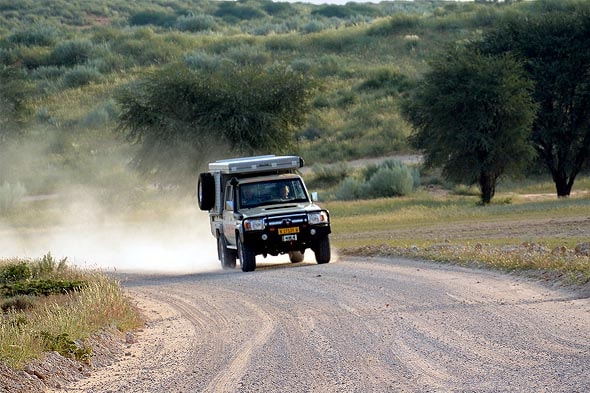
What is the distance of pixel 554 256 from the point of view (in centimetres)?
1955

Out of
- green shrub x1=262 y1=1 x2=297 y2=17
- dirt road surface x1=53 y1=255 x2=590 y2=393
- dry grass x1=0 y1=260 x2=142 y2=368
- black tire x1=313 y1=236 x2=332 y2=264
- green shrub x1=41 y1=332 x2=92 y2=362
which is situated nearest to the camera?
dirt road surface x1=53 y1=255 x2=590 y2=393

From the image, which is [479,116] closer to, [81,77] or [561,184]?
[561,184]

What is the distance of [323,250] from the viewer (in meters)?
24.1

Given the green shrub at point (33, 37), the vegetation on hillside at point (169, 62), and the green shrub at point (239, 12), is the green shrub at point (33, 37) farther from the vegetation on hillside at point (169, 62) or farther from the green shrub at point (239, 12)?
the green shrub at point (239, 12)

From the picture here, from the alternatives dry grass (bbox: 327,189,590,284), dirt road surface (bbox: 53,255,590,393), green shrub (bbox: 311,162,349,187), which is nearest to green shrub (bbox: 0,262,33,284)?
dirt road surface (bbox: 53,255,590,393)

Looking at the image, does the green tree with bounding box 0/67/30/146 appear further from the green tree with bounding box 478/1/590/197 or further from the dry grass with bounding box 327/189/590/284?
the green tree with bounding box 478/1/590/197

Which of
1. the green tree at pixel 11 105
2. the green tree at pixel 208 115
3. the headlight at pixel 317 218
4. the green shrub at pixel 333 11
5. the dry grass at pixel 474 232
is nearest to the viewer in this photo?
the dry grass at pixel 474 232

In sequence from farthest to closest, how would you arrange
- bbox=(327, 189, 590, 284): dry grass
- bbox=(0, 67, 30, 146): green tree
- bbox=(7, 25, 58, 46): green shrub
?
bbox=(7, 25, 58, 46): green shrub, bbox=(0, 67, 30, 146): green tree, bbox=(327, 189, 590, 284): dry grass

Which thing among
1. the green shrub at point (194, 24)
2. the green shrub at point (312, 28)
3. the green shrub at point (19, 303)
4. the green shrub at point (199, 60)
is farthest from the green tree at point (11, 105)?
the green shrub at point (194, 24)

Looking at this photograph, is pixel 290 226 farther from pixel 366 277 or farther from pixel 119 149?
pixel 119 149

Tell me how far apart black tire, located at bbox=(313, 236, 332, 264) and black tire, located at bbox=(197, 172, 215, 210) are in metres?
3.36

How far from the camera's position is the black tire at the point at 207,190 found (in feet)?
85.7

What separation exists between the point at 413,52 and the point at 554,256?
267 feet

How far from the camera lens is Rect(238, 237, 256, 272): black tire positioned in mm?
23328
